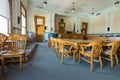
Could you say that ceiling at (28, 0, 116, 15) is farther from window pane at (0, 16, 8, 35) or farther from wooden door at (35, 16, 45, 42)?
window pane at (0, 16, 8, 35)

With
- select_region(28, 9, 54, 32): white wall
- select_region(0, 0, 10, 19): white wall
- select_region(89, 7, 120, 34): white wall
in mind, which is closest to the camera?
select_region(0, 0, 10, 19): white wall

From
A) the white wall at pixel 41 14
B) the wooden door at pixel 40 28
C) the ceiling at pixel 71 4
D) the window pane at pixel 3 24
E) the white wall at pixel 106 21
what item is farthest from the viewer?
the wooden door at pixel 40 28

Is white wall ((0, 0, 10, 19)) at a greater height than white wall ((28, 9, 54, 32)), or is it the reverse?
white wall ((28, 9, 54, 32))

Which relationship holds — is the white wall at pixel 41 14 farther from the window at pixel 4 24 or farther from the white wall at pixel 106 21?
the window at pixel 4 24

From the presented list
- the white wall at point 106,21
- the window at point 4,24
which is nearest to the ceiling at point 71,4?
the white wall at point 106,21

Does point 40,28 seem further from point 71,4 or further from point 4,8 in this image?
point 4,8

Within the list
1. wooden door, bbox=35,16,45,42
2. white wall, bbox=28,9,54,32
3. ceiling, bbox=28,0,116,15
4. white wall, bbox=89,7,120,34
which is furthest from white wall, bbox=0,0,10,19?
white wall, bbox=89,7,120,34

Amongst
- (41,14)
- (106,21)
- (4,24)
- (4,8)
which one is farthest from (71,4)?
(4,24)

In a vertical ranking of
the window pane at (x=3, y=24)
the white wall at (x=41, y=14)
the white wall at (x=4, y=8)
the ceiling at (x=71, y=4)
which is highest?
the ceiling at (x=71, y=4)

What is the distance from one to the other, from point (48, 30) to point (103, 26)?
248 inches

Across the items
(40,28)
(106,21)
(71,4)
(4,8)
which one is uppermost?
(71,4)

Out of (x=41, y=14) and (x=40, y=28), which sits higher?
(x=41, y=14)

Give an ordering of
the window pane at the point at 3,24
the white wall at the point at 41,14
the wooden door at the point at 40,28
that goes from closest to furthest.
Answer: the window pane at the point at 3,24 < the white wall at the point at 41,14 < the wooden door at the point at 40,28

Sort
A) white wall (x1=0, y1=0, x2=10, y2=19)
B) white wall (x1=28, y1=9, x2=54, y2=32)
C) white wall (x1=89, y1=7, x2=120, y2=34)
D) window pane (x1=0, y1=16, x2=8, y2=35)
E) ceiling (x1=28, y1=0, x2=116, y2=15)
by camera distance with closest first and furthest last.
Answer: white wall (x1=0, y1=0, x2=10, y2=19)
window pane (x1=0, y1=16, x2=8, y2=35)
ceiling (x1=28, y1=0, x2=116, y2=15)
white wall (x1=89, y1=7, x2=120, y2=34)
white wall (x1=28, y1=9, x2=54, y2=32)
